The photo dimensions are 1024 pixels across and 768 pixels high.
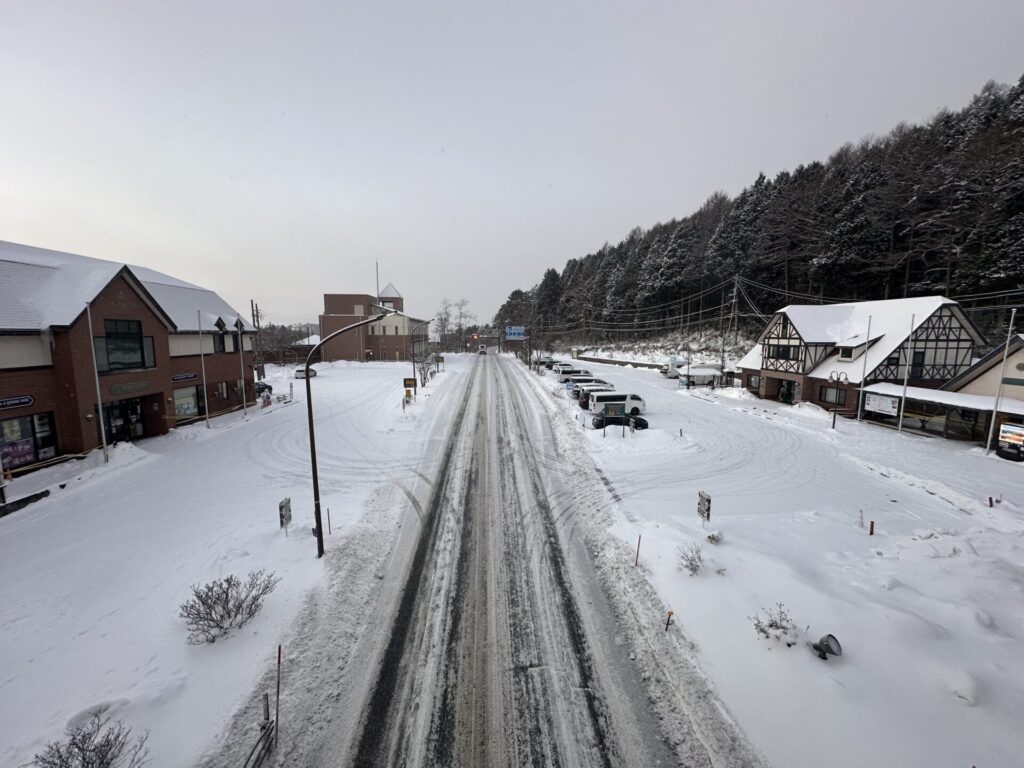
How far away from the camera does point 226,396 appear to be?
2950cm

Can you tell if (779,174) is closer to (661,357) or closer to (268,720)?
(661,357)

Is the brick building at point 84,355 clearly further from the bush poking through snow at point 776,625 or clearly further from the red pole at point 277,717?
the bush poking through snow at point 776,625

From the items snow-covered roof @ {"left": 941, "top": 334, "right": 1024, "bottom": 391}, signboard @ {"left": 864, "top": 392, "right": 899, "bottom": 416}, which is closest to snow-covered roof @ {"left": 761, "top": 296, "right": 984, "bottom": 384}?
signboard @ {"left": 864, "top": 392, "right": 899, "bottom": 416}

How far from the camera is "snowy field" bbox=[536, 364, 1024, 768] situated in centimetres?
578

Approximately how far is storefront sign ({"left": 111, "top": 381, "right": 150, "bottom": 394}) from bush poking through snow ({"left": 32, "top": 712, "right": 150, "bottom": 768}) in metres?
19.8

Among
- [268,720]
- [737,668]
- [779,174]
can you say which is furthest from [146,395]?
[779,174]

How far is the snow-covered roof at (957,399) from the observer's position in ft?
62.7

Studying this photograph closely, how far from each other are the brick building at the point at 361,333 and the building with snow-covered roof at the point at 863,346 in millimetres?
53815

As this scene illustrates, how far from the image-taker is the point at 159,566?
10.2m

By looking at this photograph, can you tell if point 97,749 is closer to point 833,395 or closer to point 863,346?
point 833,395

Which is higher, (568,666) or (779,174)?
(779,174)

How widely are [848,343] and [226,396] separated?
44.8 meters

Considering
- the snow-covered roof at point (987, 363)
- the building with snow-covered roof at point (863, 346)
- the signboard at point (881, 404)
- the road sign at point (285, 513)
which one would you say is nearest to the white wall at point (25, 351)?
the road sign at point (285, 513)

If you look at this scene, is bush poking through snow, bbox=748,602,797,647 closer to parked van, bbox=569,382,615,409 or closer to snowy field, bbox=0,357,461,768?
snowy field, bbox=0,357,461,768
